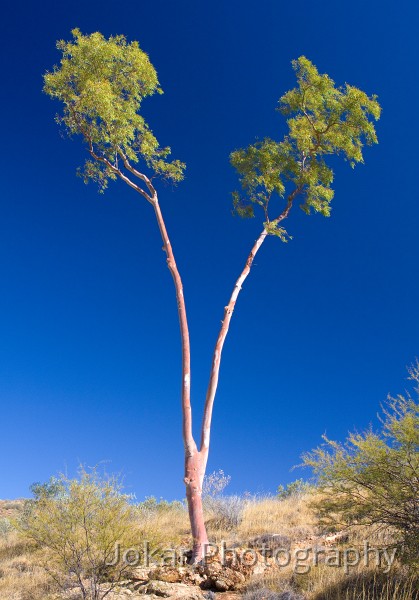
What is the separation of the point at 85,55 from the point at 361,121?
793 centimetres

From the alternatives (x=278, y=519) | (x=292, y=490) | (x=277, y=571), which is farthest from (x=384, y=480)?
(x=292, y=490)

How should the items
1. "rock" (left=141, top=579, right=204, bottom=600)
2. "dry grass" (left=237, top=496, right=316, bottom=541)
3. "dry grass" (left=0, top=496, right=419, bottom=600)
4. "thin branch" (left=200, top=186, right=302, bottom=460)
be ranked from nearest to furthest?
"dry grass" (left=0, top=496, right=419, bottom=600)
"rock" (left=141, top=579, right=204, bottom=600)
"dry grass" (left=237, top=496, right=316, bottom=541)
"thin branch" (left=200, top=186, right=302, bottom=460)

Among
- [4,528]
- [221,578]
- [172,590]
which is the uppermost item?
[4,528]

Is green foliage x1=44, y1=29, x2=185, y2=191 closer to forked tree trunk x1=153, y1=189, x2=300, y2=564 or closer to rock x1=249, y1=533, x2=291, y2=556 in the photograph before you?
forked tree trunk x1=153, y1=189, x2=300, y2=564

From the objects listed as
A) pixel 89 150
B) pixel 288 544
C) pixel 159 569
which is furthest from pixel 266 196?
pixel 159 569

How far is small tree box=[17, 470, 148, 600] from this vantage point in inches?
310

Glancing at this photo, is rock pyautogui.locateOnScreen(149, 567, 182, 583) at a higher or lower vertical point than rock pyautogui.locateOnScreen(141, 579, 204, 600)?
higher

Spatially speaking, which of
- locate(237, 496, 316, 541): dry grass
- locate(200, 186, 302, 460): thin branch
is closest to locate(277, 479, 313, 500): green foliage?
locate(237, 496, 316, 541): dry grass

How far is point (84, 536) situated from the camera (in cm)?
805

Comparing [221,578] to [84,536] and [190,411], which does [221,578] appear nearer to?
[84,536]

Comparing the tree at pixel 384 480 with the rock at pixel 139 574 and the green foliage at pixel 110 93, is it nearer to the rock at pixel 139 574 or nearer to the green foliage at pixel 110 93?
the rock at pixel 139 574

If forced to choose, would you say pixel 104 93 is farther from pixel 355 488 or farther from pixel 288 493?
pixel 288 493

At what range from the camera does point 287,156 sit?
1614cm

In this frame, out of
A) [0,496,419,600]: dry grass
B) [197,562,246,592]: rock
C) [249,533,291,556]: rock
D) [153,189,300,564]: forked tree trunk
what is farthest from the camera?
[153,189,300,564]: forked tree trunk
